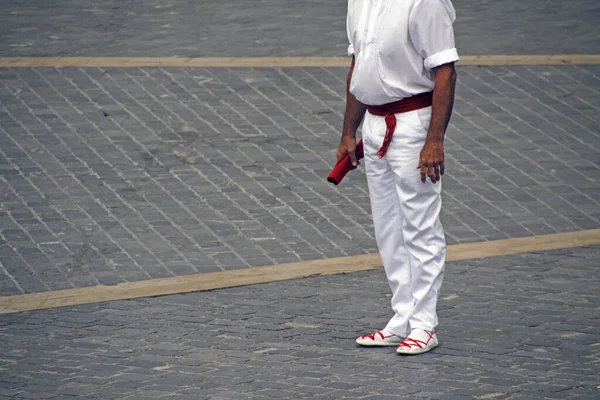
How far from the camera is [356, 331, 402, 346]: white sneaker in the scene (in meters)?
6.25

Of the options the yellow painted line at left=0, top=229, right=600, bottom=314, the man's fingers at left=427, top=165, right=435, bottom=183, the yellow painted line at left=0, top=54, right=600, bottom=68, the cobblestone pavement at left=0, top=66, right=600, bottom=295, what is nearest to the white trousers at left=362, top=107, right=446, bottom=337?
the man's fingers at left=427, top=165, right=435, bottom=183

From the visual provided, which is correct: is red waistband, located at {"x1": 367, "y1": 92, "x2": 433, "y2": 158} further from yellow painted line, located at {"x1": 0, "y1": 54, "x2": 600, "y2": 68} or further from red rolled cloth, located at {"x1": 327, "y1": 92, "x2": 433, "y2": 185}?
yellow painted line, located at {"x1": 0, "y1": 54, "x2": 600, "y2": 68}

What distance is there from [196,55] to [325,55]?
1259 millimetres

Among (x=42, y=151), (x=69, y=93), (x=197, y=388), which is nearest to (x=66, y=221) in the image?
(x=42, y=151)

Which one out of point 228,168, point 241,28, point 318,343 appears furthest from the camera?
point 241,28

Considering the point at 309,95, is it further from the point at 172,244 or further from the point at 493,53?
the point at 172,244

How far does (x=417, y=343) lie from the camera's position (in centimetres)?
611

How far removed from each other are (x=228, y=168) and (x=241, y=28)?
3543 mm

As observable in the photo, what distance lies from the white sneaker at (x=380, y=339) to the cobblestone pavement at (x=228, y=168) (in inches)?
65.9

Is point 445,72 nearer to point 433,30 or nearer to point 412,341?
point 433,30

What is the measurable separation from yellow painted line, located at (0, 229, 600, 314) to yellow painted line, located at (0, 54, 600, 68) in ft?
11.6

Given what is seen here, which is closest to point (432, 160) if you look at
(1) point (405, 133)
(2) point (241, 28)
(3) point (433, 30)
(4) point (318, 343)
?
(1) point (405, 133)

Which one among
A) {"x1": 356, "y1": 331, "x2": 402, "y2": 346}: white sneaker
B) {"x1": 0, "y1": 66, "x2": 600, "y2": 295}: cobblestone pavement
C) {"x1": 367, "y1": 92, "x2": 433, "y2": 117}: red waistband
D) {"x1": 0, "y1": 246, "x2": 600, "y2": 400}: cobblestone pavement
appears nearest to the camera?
{"x1": 0, "y1": 246, "x2": 600, "y2": 400}: cobblestone pavement

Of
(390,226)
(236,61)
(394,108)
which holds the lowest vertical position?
(236,61)
